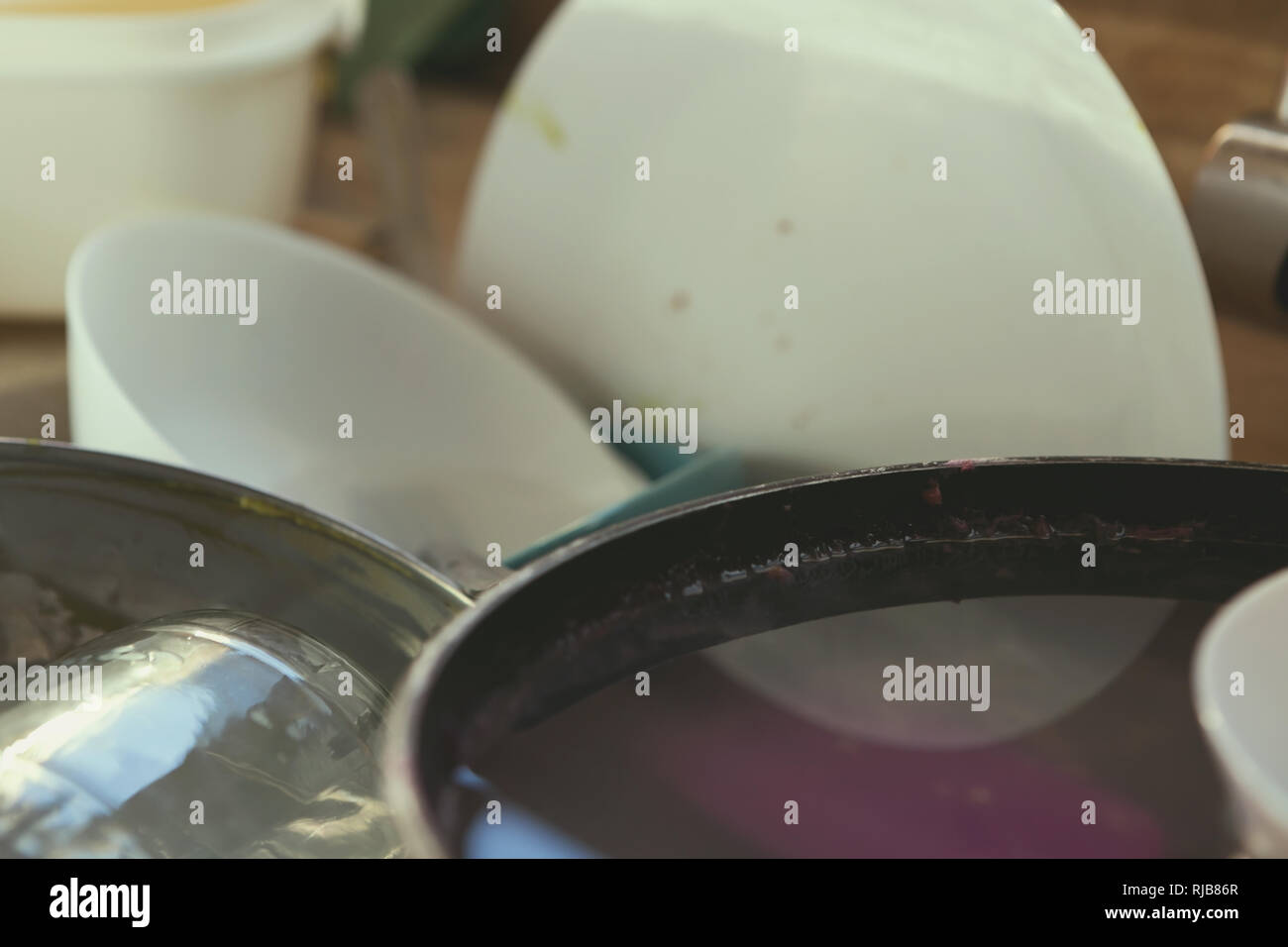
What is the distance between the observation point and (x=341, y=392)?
0.62m

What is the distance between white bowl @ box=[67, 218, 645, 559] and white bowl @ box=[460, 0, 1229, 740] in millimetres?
48

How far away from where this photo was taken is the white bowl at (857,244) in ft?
1.39

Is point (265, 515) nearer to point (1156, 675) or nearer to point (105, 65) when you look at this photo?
point (1156, 675)

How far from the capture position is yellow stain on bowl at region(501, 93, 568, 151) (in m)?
0.62

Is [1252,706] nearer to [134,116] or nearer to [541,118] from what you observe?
[541,118]

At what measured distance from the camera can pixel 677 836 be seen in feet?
0.79

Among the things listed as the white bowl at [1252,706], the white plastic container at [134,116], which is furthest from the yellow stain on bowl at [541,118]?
the white bowl at [1252,706]

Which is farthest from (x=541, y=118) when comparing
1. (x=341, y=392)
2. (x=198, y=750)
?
(x=198, y=750)

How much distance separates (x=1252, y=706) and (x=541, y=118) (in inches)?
19.4

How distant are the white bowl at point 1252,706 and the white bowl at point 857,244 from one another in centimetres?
7

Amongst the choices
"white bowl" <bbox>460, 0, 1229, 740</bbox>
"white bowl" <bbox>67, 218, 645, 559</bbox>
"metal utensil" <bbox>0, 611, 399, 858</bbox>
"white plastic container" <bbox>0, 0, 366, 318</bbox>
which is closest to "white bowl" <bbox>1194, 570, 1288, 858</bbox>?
"white bowl" <bbox>460, 0, 1229, 740</bbox>

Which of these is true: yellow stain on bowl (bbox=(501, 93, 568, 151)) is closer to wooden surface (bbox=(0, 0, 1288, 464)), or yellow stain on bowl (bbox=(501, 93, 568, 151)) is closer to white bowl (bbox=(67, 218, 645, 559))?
white bowl (bbox=(67, 218, 645, 559))

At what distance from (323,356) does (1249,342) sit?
0.43 meters
